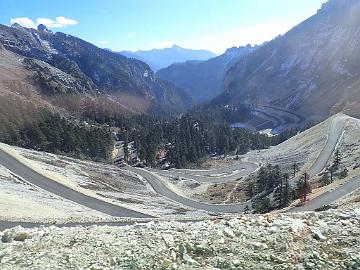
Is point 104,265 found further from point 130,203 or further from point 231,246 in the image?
point 130,203

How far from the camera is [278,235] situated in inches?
743

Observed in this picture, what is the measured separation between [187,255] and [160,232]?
2.56 m

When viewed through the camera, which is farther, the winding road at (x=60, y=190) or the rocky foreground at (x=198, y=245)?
the winding road at (x=60, y=190)

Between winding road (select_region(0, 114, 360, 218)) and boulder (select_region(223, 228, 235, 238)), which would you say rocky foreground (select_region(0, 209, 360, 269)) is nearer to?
boulder (select_region(223, 228, 235, 238))

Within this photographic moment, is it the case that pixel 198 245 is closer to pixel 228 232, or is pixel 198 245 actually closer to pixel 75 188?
pixel 228 232

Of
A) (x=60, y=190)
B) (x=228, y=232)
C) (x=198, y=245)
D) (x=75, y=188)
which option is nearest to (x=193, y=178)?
(x=75, y=188)

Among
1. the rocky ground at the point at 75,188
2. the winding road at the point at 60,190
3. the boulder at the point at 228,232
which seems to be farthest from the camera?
the winding road at the point at 60,190

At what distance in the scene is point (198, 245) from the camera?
18031 mm

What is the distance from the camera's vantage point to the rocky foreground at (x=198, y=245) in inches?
665

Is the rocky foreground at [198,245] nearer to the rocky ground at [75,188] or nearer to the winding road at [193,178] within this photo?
the rocky ground at [75,188]

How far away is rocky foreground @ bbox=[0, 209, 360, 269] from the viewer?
665 inches

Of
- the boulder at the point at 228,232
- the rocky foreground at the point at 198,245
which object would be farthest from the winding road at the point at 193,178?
the boulder at the point at 228,232

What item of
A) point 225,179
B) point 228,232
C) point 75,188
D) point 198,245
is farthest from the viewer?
point 225,179

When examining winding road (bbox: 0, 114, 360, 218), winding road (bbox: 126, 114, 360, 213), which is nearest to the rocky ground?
winding road (bbox: 0, 114, 360, 218)
